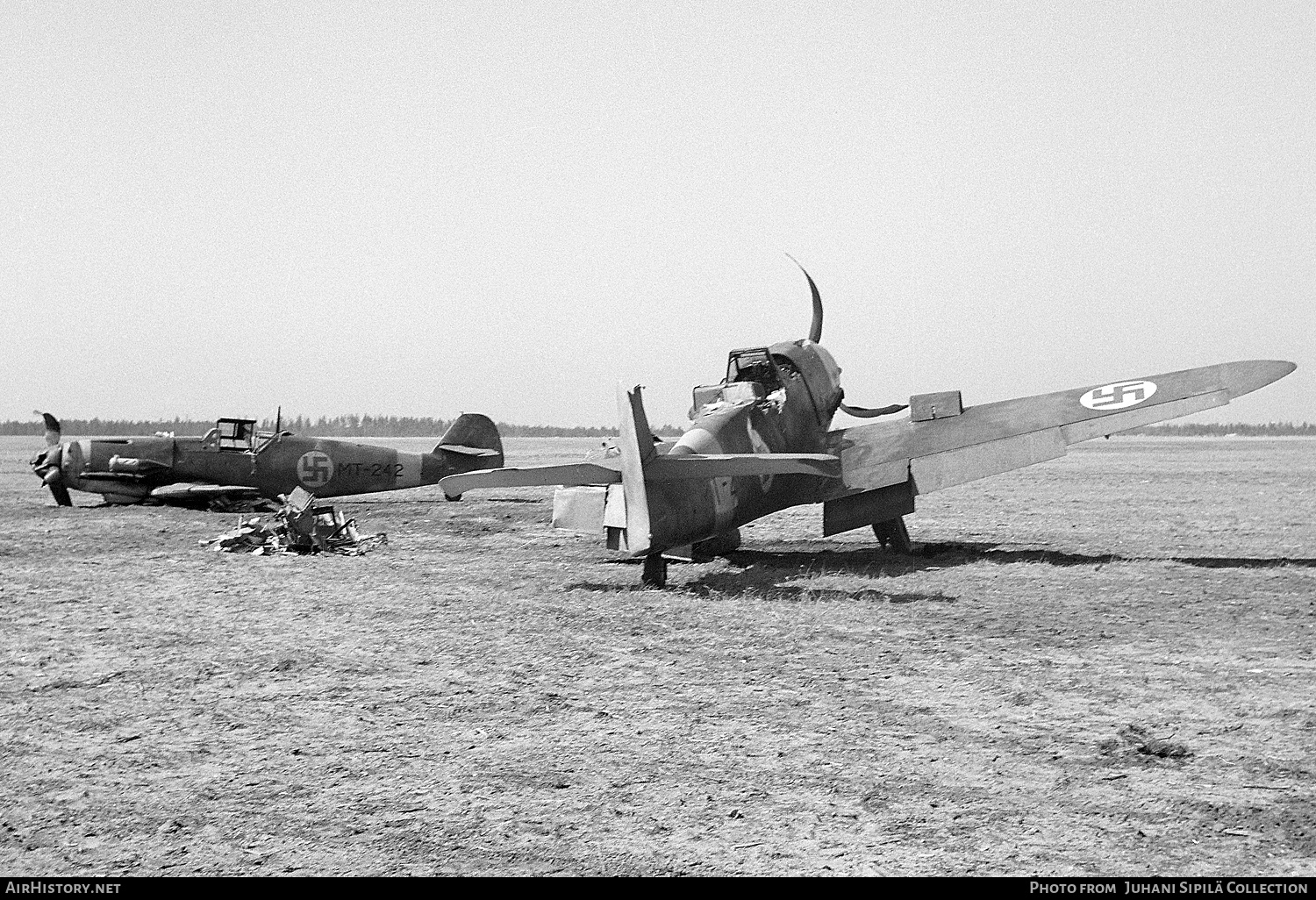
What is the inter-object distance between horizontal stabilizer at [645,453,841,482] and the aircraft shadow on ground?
1.50 m

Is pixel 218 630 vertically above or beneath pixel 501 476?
beneath

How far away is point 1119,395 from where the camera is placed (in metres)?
13.6

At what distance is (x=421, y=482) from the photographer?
2467cm

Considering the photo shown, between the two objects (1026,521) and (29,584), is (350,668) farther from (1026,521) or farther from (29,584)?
(1026,521)

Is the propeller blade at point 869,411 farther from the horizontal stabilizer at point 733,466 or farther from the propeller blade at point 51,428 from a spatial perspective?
the propeller blade at point 51,428

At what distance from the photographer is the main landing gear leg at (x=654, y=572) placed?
39.3 ft

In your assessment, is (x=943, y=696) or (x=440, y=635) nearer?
(x=943, y=696)

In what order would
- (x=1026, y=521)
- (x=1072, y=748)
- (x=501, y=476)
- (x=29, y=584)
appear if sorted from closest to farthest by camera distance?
(x=1072, y=748), (x=501, y=476), (x=29, y=584), (x=1026, y=521)

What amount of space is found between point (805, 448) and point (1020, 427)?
3101mm

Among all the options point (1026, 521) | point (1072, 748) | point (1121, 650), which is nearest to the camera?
point (1072, 748)

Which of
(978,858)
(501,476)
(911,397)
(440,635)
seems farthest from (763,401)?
(978,858)

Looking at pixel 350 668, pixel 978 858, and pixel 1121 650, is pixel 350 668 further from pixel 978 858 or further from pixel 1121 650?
pixel 1121 650

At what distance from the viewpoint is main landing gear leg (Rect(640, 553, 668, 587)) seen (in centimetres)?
1198

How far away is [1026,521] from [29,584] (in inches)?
676
